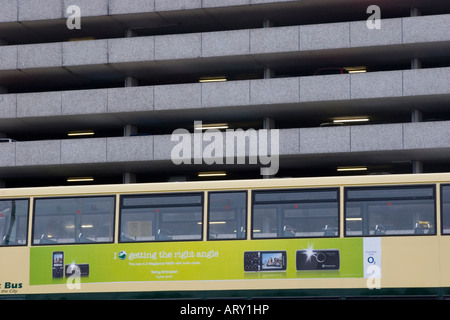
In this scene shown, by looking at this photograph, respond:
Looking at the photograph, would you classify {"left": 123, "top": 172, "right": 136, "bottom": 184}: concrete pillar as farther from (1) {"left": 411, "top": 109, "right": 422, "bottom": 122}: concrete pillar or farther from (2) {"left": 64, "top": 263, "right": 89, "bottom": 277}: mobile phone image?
(2) {"left": 64, "top": 263, "right": 89, "bottom": 277}: mobile phone image

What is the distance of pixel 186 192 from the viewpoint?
21.7 m

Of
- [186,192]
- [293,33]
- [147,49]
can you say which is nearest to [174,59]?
[147,49]

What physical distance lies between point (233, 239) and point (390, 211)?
3.80 metres

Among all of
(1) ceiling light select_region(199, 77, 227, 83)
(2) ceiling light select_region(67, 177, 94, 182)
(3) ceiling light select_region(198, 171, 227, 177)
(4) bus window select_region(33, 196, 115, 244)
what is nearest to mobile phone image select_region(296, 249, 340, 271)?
(4) bus window select_region(33, 196, 115, 244)

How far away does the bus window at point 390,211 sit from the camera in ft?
66.8

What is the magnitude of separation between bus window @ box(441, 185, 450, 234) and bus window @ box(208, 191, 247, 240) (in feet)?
15.3

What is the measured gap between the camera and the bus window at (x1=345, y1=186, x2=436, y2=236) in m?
20.4

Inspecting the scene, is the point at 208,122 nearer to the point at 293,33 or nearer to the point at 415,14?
the point at 293,33

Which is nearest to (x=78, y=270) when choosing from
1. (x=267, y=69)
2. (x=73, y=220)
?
(x=73, y=220)

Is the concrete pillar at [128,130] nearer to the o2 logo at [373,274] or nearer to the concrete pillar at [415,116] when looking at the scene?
the concrete pillar at [415,116]

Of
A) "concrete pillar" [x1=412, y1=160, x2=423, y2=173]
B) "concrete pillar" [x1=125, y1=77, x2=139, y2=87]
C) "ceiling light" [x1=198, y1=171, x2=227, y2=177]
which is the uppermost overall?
"concrete pillar" [x1=125, y1=77, x2=139, y2=87]

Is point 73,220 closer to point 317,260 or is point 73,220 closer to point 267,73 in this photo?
point 317,260

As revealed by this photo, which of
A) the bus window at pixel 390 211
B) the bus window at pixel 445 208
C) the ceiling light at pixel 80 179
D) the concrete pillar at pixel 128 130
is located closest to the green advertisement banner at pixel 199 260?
the bus window at pixel 390 211
